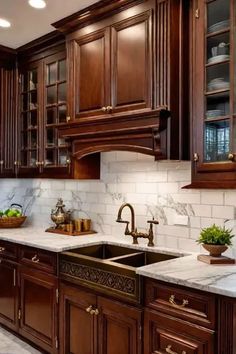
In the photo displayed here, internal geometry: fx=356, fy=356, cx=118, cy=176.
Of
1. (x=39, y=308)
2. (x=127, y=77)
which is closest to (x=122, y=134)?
(x=127, y=77)

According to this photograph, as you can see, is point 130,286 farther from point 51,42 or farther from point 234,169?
point 51,42

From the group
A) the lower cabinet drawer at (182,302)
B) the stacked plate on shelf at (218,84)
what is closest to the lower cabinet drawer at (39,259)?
the lower cabinet drawer at (182,302)

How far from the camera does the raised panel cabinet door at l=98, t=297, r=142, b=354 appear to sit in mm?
2072

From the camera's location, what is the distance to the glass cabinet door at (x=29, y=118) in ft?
11.6

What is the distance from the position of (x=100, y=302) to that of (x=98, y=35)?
77.2 inches

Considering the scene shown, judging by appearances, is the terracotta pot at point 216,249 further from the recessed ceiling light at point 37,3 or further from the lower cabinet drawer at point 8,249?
the recessed ceiling light at point 37,3

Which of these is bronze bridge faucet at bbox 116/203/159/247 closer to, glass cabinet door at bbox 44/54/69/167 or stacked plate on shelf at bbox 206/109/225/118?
glass cabinet door at bbox 44/54/69/167

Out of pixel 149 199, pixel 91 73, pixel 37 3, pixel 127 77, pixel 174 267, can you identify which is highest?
pixel 37 3

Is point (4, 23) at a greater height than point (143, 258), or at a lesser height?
greater

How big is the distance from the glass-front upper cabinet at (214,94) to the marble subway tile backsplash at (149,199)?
33 centimetres

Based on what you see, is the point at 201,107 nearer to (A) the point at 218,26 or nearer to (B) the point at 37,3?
(A) the point at 218,26

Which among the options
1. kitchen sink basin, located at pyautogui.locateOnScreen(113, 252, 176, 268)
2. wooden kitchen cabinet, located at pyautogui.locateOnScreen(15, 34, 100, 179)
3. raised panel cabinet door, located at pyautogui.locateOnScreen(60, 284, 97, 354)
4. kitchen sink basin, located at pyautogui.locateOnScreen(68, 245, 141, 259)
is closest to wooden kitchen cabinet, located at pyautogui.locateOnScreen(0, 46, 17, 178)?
wooden kitchen cabinet, located at pyautogui.locateOnScreen(15, 34, 100, 179)

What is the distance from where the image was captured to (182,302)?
72.2 inches

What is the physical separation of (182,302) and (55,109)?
215 cm
